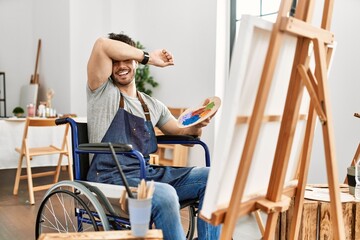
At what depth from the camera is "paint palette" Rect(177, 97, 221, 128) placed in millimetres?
1813

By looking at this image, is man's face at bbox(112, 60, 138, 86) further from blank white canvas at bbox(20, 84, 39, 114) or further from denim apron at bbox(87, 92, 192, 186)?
blank white canvas at bbox(20, 84, 39, 114)

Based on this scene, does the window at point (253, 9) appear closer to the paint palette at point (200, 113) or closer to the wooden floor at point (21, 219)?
the wooden floor at point (21, 219)

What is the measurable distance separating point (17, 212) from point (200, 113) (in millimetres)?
2112

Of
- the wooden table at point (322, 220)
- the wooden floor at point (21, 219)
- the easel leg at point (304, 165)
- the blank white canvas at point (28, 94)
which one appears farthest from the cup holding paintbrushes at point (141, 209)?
the blank white canvas at point (28, 94)

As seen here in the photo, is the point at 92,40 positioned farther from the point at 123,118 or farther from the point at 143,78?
the point at 123,118

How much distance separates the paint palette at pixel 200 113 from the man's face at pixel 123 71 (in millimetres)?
331

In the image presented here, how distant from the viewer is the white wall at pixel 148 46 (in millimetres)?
2986

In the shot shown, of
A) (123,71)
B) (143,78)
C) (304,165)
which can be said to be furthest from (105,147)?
(143,78)

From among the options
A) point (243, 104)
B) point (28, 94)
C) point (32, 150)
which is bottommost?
point (32, 150)

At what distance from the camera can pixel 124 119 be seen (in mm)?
1853

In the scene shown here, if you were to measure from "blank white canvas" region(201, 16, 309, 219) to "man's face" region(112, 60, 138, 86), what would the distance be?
86cm

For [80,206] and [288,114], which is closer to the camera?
[288,114]

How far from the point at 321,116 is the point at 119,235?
759 millimetres

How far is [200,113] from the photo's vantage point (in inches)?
73.6
